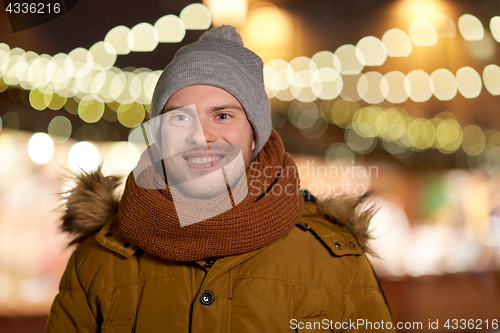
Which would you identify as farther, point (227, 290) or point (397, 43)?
point (397, 43)

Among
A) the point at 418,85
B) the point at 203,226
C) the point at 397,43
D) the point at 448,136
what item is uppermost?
the point at 397,43

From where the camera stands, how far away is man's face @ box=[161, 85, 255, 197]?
126cm

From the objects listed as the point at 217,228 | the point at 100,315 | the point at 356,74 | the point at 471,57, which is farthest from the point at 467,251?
the point at 100,315

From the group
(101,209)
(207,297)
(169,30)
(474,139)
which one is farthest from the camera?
(474,139)

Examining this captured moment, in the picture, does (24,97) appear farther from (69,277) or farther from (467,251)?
(467,251)

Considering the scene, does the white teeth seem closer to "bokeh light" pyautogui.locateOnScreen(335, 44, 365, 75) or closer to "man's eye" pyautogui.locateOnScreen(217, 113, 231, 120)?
"man's eye" pyautogui.locateOnScreen(217, 113, 231, 120)

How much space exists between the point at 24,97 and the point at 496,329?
3653 mm

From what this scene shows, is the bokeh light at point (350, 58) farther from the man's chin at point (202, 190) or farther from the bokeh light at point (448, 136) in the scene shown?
the man's chin at point (202, 190)

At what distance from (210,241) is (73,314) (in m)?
0.52

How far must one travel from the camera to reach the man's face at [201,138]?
1.26 metres

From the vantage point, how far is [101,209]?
1.41m

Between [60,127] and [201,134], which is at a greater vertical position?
[60,127]

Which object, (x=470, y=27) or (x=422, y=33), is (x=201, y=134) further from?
(x=470, y=27)

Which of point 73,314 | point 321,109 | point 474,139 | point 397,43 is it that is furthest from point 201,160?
point 474,139
